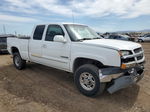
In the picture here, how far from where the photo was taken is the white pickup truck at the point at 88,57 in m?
3.48

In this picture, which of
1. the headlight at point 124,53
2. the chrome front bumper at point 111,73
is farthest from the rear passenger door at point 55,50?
the headlight at point 124,53

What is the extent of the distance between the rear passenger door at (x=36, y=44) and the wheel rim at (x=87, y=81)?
2062 millimetres

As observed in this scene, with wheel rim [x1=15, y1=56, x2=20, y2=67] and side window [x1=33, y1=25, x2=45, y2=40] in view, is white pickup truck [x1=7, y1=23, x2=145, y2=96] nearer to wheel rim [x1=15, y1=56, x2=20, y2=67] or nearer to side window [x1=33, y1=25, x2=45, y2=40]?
side window [x1=33, y1=25, x2=45, y2=40]

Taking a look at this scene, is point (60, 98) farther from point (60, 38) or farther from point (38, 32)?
point (38, 32)

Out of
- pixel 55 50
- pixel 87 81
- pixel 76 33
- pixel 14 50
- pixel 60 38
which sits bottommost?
pixel 87 81

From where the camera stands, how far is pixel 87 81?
3.96 m

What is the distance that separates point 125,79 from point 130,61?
45cm

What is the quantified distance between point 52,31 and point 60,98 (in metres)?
2.27

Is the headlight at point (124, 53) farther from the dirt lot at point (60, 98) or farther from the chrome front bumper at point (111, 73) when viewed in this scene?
the dirt lot at point (60, 98)

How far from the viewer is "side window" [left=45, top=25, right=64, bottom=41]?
4.69 m

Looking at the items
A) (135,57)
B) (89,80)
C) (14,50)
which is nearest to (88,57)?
(89,80)

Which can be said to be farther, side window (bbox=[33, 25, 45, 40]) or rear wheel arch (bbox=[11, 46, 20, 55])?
rear wheel arch (bbox=[11, 46, 20, 55])

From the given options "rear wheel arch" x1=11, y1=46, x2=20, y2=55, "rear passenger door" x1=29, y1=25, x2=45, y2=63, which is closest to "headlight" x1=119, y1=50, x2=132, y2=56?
"rear passenger door" x1=29, y1=25, x2=45, y2=63

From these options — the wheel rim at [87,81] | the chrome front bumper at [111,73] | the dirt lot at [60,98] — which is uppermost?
the chrome front bumper at [111,73]
